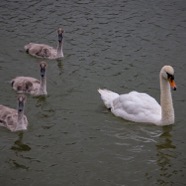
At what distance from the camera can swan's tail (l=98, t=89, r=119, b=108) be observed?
1344 cm

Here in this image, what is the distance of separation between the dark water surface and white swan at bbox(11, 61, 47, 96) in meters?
0.21

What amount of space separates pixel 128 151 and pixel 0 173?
2.73m

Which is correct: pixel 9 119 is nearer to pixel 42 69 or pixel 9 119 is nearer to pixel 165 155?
pixel 42 69

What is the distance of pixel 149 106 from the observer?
1297 cm

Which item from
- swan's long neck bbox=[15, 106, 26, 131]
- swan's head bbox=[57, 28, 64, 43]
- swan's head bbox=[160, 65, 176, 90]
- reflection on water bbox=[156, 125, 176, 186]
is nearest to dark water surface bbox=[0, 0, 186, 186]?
reflection on water bbox=[156, 125, 176, 186]

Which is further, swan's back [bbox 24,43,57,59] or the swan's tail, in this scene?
swan's back [bbox 24,43,57,59]

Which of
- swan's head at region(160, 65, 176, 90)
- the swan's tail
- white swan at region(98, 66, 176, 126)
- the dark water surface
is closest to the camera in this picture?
the dark water surface

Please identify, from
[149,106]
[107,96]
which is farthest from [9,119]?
[149,106]

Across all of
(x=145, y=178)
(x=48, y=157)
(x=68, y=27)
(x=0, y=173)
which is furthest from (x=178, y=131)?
(x=68, y=27)

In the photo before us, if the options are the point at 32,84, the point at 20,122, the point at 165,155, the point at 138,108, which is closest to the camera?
the point at 165,155

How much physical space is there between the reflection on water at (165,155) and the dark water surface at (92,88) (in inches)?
0.8

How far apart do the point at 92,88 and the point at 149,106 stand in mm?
1955

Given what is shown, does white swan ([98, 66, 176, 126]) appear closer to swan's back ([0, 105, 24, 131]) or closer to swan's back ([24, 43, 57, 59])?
swan's back ([0, 105, 24, 131])

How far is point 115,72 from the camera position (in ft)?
49.7
